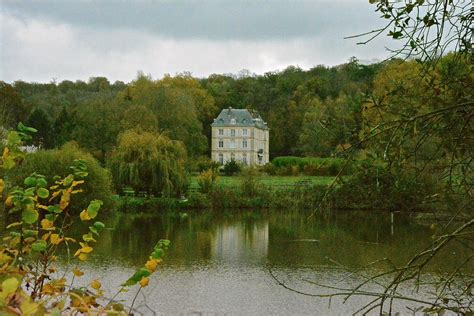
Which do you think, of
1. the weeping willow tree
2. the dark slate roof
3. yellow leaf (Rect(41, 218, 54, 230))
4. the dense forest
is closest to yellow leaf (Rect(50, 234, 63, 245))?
yellow leaf (Rect(41, 218, 54, 230))

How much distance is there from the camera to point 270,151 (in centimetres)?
5141

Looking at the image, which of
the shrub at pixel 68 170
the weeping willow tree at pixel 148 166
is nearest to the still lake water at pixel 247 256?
the shrub at pixel 68 170

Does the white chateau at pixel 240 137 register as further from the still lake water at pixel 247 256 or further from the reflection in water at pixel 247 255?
the reflection in water at pixel 247 255

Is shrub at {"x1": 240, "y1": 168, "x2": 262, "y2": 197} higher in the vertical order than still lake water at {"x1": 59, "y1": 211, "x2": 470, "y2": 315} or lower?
higher

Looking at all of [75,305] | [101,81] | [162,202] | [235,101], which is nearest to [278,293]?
[75,305]

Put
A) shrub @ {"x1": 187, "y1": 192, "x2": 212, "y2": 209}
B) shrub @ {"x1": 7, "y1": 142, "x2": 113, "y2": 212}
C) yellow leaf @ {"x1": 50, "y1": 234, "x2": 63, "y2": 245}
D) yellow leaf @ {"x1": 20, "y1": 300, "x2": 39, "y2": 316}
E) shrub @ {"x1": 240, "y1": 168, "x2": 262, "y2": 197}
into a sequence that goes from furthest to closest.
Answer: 1. shrub @ {"x1": 240, "y1": 168, "x2": 262, "y2": 197}
2. shrub @ {"x1": 187, "y1": 192, "x2": 212, "y2": 209}
3. shrub @ {"x1": 7, "y1": 142, "x2": 113, "y2": 212}
4. yellow leaf @ {"x1": 50, "y1": 234, "x2": 63, "y2": 245}
5. yellow leaf @ {"x1": 20, "y1": 300, "x2": 39, "y2": 316}


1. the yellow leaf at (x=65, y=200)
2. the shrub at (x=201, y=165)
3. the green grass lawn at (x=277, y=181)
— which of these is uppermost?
the yellow leaf at (x=65, y=200)

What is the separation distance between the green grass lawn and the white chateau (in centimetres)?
1642

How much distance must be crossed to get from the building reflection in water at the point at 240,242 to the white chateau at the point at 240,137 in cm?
2868

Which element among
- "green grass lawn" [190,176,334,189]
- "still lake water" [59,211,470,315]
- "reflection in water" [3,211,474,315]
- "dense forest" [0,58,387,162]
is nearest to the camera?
"still lake water" [59,211,470,315]

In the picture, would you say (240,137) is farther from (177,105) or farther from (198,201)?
(198,201)

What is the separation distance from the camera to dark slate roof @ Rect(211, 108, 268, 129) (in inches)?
1945

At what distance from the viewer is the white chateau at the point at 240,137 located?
4941 cm

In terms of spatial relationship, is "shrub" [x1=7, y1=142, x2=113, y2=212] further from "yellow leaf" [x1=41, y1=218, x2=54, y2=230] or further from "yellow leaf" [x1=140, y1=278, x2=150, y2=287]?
"yellow leaf" [x1=140, y1=278, x2=150, y2=287]
